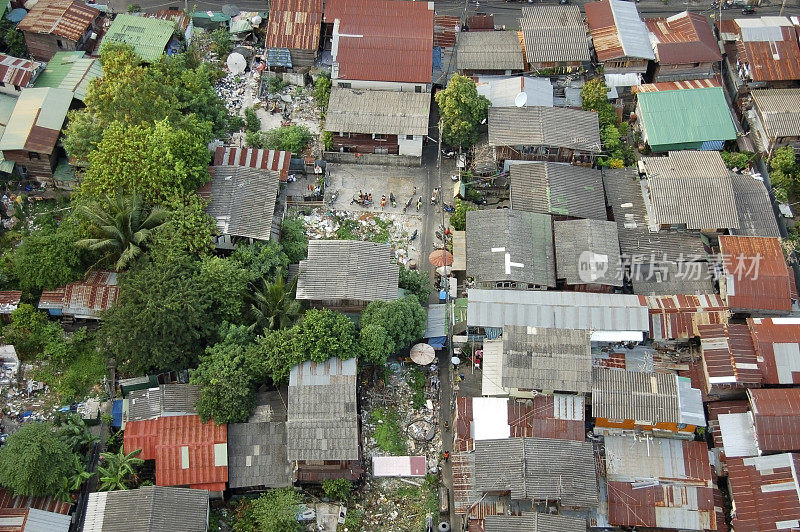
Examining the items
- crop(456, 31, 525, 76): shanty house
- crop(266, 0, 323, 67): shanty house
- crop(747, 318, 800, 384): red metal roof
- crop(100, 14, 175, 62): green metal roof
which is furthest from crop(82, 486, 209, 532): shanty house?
crop(456, 31, 525, 76): shanty house

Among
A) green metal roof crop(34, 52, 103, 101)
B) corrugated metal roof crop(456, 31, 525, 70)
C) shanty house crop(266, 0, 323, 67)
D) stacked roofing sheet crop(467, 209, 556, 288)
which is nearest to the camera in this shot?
stacked roofing sheet crop(467, 209, 556, 288)

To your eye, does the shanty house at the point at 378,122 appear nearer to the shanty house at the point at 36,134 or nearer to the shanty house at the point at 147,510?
the shanty house at the point at 36,134

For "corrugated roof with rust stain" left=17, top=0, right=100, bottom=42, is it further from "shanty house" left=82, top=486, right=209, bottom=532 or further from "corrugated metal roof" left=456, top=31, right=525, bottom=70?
"shanty house" left=82, top=486, right=209, bottom=532

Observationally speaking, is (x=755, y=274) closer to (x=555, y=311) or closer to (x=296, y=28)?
(x=555, y=311)

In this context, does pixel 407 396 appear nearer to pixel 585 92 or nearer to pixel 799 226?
pixel 585 92

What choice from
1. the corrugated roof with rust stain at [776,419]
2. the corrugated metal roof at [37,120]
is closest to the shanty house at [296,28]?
the corrugated metal roof at [37,120]

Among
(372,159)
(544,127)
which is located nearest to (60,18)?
(372,159)
